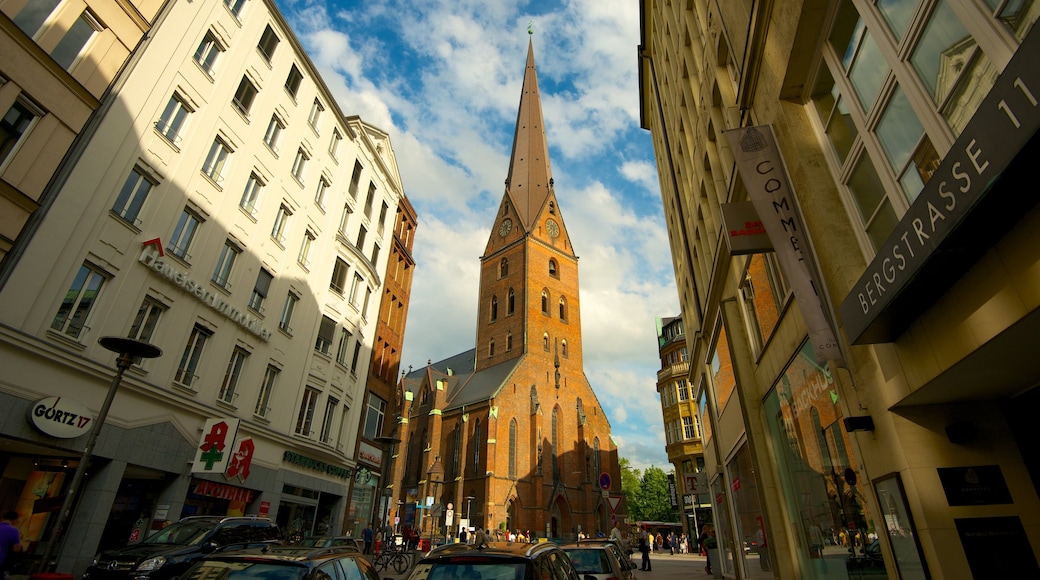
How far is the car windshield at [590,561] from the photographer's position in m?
8.55

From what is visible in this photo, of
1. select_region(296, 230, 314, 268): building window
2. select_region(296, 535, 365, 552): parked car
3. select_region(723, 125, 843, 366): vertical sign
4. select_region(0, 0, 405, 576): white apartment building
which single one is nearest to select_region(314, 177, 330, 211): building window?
select_region(0, 0, 405, 576): white apartment building

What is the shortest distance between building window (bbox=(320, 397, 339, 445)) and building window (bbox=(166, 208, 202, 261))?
8.79 meters

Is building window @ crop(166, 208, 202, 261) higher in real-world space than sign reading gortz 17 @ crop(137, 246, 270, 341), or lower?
higher

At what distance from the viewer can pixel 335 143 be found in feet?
73.8

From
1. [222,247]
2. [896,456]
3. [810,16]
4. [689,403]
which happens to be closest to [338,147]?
[222,247]

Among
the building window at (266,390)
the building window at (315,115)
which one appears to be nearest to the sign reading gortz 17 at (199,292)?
the building window at (266,390)

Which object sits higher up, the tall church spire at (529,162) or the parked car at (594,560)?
the tall church spire at (529,162)

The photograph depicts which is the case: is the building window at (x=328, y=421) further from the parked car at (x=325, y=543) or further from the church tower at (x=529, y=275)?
the church tower at (x=529, y=275)

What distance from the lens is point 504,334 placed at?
52.2m

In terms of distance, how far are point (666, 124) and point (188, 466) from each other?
67.0ft

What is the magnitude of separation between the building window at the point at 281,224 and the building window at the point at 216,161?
2702 millimetres

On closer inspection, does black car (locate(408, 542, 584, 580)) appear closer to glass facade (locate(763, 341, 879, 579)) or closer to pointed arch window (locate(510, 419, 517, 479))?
glass facade (locate(763, 341, 879, 579))

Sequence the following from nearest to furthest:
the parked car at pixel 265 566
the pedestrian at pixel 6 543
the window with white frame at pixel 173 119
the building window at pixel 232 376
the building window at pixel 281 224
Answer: the parked car at pixel 265 566, the pedestrian at pixel 6 543, the window with white frame at pixel 173 119, the building window at pixel 232 376, the building window at pixel 281 224

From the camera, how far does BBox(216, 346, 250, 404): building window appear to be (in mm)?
15406
